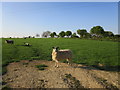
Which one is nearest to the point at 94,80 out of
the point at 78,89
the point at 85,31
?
the point at 78,89

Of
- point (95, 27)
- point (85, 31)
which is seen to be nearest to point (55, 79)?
point (95, 27)

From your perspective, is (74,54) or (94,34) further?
(94,34)

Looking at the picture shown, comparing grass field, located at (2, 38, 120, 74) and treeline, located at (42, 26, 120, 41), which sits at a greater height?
treeline, located at (42, 26, 120, 41)

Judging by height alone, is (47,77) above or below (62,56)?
below

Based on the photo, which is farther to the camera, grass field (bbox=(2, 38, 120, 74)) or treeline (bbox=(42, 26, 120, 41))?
treeline (bbox=(42, 26, 120, 41))

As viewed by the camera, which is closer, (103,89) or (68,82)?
(103,89)

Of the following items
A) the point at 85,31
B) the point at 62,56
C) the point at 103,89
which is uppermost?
the point at 85,31

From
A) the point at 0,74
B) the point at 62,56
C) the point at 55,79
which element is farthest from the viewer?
the point at 62,56

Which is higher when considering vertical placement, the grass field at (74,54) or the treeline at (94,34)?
the treeline at (94,34)

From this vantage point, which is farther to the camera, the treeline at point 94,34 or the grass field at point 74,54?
the treeline at point 94,34

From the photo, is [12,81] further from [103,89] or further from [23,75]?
[103,89]

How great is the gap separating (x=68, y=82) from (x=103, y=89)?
2062 millimetres

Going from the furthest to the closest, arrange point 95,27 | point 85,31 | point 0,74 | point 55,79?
point 85,31
point 95,27
point 0,74
point 55,79

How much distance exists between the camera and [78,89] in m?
6.84
